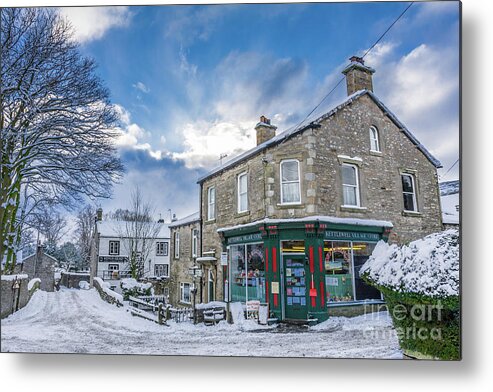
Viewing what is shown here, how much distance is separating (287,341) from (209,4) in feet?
12.8

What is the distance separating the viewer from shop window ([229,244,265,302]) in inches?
165

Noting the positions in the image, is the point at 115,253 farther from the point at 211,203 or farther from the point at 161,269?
the point at 211,203

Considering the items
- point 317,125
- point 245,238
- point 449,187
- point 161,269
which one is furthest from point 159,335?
point 449,187

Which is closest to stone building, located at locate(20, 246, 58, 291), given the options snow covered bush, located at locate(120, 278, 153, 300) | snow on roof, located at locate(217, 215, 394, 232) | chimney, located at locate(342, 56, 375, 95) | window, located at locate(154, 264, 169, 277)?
snow covered bush, located at locate(120, 278, 153, 300)

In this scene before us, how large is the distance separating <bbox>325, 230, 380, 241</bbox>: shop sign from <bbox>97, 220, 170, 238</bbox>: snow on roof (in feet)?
6.09

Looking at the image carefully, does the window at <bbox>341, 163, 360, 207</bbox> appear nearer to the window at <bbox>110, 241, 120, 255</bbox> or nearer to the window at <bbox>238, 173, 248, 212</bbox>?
the window at <bbox>238, 173, 248, 212</bbox>

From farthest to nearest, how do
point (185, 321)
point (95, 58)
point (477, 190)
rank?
1. point (95, 58)
2. point (185, 321)
3. point (477, 190)

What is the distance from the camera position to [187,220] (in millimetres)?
4320

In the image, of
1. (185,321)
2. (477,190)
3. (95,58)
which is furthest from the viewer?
(95,58)

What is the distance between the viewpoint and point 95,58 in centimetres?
443

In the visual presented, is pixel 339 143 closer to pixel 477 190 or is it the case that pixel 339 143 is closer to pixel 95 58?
pixel 477 190

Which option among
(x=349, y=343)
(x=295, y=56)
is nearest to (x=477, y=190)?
(x=349, y=343)

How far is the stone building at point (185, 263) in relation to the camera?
13.8 feet

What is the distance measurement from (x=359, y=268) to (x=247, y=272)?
50.3 inches
